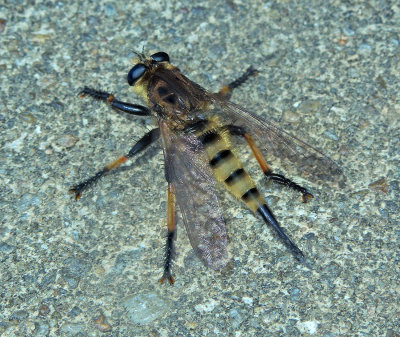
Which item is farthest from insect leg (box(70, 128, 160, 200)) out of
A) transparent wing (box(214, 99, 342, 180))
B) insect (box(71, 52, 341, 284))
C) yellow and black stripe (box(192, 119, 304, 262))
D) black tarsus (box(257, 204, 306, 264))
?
black tarsus (box(257, 204, 306, 264))

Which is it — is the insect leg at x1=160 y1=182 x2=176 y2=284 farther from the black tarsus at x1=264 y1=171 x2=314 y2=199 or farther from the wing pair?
the black tarsus at x1=264 y1=171 x2=314 y2=199

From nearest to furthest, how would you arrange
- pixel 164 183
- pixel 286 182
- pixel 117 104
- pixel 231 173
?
pixel 231 173 < pixel 286 182 < pixel 164 183 < pixel 117 104

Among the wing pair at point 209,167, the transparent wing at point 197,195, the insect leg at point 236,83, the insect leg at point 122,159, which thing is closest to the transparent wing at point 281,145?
the wing pair at point 209,167

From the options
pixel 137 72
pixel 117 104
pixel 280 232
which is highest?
pixel 137 72

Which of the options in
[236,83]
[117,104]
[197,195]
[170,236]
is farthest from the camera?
[236,83]

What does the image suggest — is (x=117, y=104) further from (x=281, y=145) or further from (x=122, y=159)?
(x=281, y=145)

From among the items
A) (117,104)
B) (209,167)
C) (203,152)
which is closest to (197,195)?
(209,167)

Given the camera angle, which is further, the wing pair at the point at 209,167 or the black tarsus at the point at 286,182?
the black tarsus at the point at 286,182

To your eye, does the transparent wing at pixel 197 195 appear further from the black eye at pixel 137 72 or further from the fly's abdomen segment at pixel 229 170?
the black eye at pixel 137 72

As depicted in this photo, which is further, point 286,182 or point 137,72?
point 137,72
